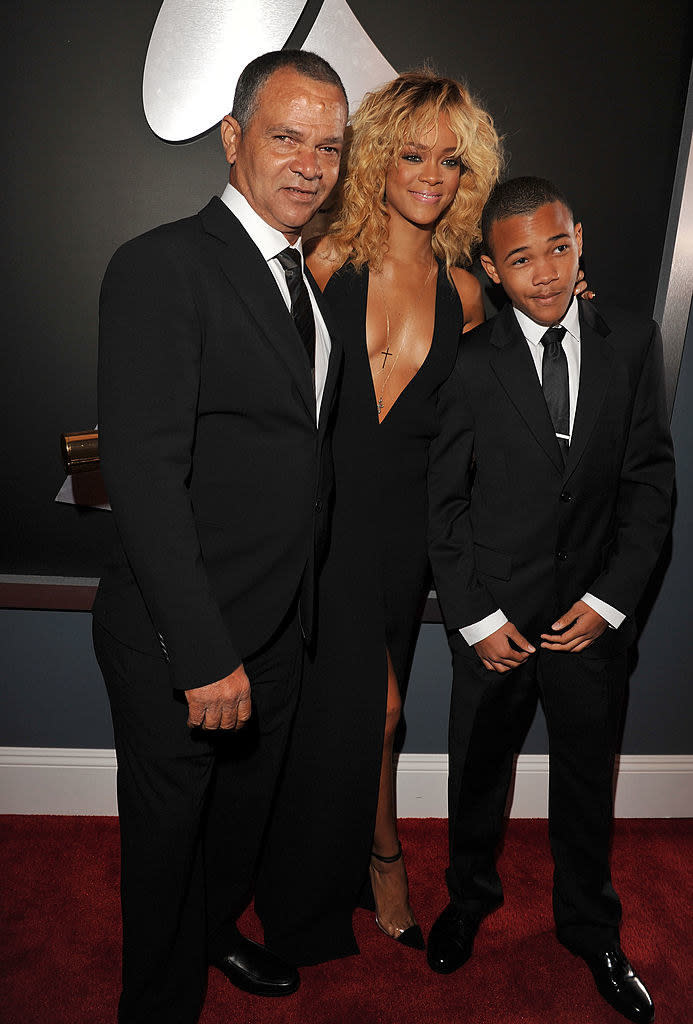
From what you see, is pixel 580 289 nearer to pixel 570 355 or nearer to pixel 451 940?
pixel 570 355

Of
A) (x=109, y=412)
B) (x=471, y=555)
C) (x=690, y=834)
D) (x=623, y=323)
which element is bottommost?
(x=690, y=834)

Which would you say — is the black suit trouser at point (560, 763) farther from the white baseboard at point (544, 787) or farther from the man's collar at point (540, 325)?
the man's collar at point (540, 325)

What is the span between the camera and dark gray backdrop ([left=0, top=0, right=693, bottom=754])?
2029 millimetres

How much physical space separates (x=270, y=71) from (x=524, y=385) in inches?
32.0

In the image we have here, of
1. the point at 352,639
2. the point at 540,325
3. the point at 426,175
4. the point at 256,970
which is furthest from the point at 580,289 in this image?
the point at 256,970

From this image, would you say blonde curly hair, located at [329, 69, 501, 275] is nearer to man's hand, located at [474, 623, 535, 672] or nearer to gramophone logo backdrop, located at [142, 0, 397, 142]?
gramophone logo backdrop, located at [142, 0, 397, 142]

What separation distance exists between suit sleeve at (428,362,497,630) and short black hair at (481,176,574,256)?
1.13 ft

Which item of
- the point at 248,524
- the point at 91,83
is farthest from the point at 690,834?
the point at 91,83

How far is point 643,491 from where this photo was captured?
6.26ft

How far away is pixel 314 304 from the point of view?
1704 mm

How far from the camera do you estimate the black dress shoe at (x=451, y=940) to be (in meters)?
2.07

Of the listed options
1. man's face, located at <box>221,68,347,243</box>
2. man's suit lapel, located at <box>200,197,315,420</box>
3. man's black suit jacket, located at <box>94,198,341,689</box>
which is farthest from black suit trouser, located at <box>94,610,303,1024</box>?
man's face, located at <box>221,68,347,243</box>

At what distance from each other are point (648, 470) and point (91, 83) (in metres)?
1.64

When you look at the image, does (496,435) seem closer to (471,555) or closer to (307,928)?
(471,555)
